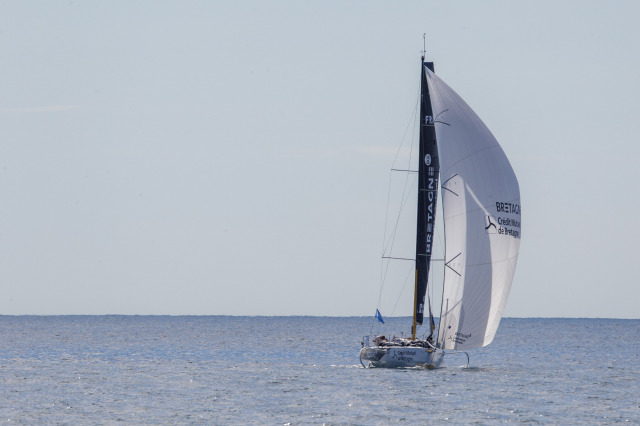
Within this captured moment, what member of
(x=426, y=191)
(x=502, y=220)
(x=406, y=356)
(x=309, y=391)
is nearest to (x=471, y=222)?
(x=502, y=220)

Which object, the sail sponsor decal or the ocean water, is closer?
the ocean water

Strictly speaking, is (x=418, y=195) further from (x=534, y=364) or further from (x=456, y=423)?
(x=534, y=364)

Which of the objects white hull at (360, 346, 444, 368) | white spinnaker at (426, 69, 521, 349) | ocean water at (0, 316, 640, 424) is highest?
white spinnaker at (426, 69, 521, 349)

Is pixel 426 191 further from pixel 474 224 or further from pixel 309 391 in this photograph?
pixel 309 391

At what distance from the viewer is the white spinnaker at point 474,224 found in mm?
53531

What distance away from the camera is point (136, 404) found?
46.7 metres

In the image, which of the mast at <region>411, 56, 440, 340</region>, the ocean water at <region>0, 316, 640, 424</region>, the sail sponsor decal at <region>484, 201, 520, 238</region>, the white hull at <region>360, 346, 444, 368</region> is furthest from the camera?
the mast at <region>411, 56, 440, 340</region>

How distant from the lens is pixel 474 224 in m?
53.8

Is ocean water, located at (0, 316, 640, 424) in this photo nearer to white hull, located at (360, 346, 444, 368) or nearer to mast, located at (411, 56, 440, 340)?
white hull, located at (360, 346, 444, 368)

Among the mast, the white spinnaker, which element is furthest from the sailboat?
the mast

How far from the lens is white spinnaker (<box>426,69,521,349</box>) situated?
5353 centimetres

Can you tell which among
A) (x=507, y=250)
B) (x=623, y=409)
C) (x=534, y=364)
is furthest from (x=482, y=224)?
(x=534, y=364)

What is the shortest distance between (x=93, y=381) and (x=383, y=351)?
51.1ft

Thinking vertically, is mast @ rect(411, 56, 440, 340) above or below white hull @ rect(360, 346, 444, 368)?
above
